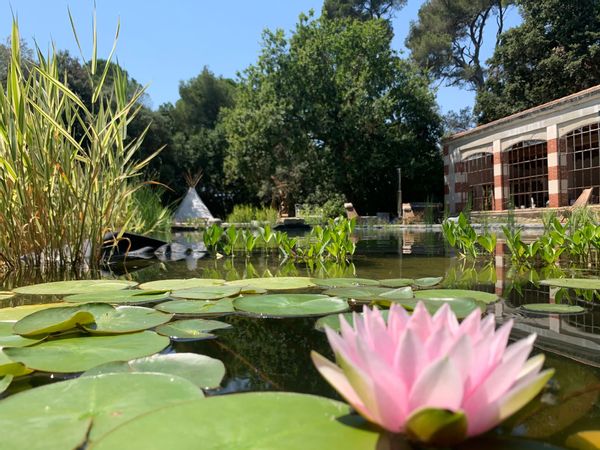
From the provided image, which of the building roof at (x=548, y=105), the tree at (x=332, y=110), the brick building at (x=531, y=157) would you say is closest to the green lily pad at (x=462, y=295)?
the brick building at (x=531, y=157)

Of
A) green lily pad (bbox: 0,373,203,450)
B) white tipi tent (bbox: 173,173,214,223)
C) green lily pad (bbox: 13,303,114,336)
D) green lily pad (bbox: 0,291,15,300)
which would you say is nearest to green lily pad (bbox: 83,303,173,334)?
green lily pad (bbox: 13,303,114,336)

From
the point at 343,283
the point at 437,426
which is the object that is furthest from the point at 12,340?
the point at 343,283

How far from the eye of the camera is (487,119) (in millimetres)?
18594

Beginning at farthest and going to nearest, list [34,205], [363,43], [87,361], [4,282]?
[363,43] < [34,205] < [4,282] < [87,361]

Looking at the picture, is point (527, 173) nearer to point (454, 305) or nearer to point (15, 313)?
point (454, 305)

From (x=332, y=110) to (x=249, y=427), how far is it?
16.2 meters

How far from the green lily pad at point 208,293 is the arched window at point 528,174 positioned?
1384cm

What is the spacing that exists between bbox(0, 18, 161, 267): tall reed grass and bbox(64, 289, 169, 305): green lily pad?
94cm

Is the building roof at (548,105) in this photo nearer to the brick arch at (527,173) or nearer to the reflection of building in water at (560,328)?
the brick arch at (527,173)

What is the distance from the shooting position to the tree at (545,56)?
1608 cm

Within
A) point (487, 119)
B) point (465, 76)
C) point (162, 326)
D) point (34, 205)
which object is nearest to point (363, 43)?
point (487, 119)

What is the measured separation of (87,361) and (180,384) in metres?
0.29

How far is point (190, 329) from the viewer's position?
47.6 inches

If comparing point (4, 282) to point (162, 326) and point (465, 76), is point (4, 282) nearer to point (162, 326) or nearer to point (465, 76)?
point (162, 326)
